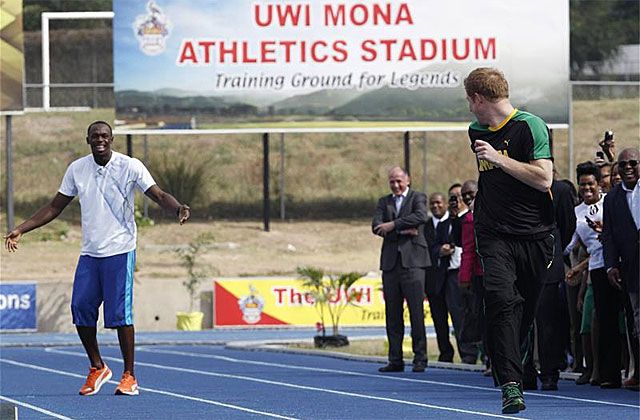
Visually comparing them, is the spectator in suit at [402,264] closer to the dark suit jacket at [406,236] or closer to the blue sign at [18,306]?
the dark suit jacket at [406,236]

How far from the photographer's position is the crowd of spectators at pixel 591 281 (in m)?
13.4

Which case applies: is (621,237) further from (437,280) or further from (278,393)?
(437,280)

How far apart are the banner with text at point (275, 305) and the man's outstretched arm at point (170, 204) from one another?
54.4ft

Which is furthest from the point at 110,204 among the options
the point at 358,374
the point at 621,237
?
the point at 358,374

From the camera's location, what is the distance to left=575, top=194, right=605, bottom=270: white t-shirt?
14.4 meters

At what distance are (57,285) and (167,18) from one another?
7.40 metres

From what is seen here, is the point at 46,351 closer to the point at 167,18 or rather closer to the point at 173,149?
the point at 167,18

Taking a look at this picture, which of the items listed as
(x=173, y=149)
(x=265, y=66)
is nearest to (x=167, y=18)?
(x=265, y=66)

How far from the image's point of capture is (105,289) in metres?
13.0

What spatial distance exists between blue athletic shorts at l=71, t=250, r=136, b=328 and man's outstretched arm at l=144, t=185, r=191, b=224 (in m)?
0.53

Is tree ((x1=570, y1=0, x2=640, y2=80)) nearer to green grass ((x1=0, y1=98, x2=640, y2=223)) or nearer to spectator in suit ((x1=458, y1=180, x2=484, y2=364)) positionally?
green grass ((x1=0, y1=98, x2=640, y2=223))

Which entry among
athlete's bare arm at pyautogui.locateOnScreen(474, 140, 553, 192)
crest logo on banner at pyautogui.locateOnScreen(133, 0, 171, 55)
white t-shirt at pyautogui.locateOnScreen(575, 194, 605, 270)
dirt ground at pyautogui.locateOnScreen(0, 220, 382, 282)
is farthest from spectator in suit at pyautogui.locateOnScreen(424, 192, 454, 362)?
dirt ground at pyautogui.locateOnScreen(0, 220, 382, 282)

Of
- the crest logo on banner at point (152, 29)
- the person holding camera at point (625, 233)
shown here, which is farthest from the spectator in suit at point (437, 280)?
the crest logo on banner at point (152, 29)

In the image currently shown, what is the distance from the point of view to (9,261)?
135ft
